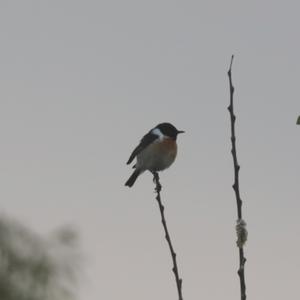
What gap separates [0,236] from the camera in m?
14.3

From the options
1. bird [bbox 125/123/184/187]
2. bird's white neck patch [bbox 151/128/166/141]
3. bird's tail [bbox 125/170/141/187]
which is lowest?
bird's tail [bbox 125/170/141/187]

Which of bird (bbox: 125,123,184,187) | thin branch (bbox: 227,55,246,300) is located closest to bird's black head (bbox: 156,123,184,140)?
bird (bbox: 125,123,184,187)

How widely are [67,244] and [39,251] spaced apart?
470 mm

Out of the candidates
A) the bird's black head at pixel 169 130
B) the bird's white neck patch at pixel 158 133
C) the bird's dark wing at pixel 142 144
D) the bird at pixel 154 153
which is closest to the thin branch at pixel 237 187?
the bird at pixel 154 153

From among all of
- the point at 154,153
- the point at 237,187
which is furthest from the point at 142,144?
the point at 237,187

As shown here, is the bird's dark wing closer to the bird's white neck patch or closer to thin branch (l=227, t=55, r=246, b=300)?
the bird's white neck patch

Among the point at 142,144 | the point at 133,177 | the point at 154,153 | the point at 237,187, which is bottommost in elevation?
the point at 133,177

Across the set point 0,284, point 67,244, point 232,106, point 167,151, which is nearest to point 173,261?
point 232,106

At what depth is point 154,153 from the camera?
12500 millimetres

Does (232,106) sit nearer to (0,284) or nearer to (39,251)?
(0,284)

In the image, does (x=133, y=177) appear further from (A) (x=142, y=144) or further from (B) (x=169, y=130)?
(B) (x=169, y=130)

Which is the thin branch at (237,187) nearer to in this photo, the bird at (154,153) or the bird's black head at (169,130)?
the bird at (154,153)

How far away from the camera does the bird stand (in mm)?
12484

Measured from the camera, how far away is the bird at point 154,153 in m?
12.5
